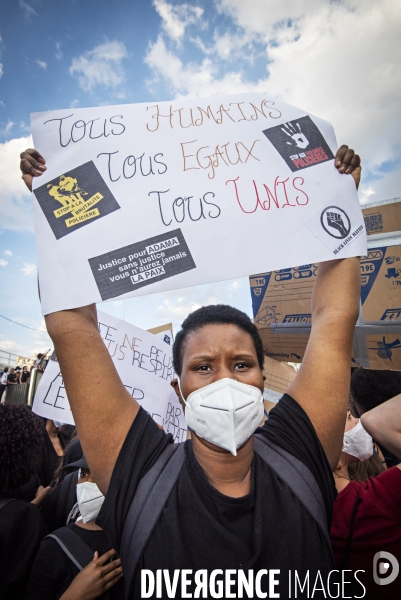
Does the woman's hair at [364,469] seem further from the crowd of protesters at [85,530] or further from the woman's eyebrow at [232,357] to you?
the woman's eyebrow at [232,357]

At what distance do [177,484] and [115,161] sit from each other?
1439 millimetres

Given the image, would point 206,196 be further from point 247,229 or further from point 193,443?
point 193,443

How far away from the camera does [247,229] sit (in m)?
1.60

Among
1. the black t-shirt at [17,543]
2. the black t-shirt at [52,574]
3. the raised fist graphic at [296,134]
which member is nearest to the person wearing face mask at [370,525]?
the black t-shirt at [52,574]

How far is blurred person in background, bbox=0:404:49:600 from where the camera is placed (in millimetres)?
1836

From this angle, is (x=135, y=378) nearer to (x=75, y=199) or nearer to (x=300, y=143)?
(x=75, y=199)

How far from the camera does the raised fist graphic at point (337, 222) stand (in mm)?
1671

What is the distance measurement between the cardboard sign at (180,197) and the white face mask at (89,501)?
140 centimetres

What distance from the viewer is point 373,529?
1.68 m

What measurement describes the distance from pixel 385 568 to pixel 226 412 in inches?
45.0

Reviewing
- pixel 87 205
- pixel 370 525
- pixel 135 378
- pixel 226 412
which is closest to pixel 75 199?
pixel 87 205

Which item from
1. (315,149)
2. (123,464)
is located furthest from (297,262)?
(123,464)

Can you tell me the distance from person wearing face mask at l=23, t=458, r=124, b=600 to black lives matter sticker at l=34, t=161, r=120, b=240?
170 cm

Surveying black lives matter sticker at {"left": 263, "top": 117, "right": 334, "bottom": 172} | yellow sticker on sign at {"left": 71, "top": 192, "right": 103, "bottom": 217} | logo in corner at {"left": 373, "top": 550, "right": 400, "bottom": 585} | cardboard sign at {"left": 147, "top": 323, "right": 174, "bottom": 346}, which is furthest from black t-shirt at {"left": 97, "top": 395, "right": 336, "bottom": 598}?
cardboard sign at {"left": 147, "top": 323, "right": 174, "bottom": 346}
